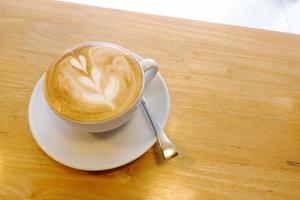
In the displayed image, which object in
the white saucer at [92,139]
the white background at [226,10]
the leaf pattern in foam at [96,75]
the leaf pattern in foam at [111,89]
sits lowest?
the white background at [226,10]

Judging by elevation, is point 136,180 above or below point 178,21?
below

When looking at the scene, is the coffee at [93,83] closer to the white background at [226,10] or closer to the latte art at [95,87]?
the latte art at [95,87]

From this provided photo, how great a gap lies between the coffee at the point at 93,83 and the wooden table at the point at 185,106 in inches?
4.3

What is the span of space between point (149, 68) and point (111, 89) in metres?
0.08

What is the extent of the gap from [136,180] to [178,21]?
372mm

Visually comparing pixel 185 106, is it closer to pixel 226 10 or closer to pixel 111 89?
pixel 111 89

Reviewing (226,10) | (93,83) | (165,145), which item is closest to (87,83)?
(93,83)

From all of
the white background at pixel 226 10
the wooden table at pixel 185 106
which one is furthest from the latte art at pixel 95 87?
the white background at pixel 226 10

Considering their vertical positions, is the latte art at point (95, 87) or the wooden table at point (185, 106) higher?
the latte art at point (95, 87)

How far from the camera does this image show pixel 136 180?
0.45 metres

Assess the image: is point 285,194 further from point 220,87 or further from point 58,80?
point 58,80

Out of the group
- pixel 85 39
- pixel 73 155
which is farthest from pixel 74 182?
pixel 85 39

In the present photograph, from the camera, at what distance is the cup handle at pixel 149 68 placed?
1.52 feet

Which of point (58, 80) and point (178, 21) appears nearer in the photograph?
point (58, 80)
